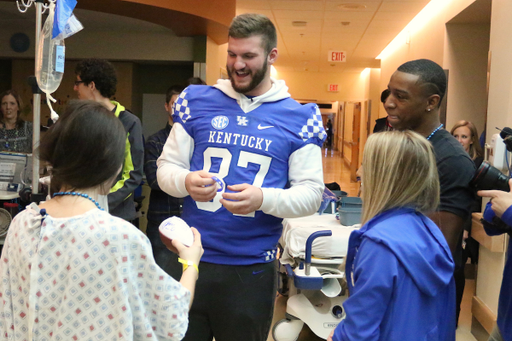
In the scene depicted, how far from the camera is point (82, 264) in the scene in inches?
42.5

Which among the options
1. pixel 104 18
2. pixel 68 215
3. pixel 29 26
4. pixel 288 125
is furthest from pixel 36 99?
pixel 29 26

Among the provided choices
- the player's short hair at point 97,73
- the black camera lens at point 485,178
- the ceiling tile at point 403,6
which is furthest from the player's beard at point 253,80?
the ceiling tile at point 403,6

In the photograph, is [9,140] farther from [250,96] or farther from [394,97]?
[394,97]

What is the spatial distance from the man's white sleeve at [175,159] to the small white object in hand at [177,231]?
1.21ft

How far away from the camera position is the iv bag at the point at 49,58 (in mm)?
2430

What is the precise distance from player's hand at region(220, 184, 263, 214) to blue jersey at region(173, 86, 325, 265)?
0.11 meters

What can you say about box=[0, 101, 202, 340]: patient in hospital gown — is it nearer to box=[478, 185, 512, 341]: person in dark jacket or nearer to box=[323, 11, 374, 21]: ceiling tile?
box=[478, 185, 512, 341]: person in dark jacket

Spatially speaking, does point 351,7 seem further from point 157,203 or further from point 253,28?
point 253,28

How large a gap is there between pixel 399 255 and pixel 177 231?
0.60 m

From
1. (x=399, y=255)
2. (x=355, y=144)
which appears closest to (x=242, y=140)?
(x=399, y=255)

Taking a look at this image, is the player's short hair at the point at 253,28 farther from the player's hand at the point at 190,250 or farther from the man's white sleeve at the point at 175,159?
the player's hand at the point at 190,250

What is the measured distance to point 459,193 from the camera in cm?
164

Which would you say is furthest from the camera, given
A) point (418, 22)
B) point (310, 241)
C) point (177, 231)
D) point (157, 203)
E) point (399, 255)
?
point (418, 22)

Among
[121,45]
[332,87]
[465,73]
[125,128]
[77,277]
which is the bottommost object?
[77,277]
